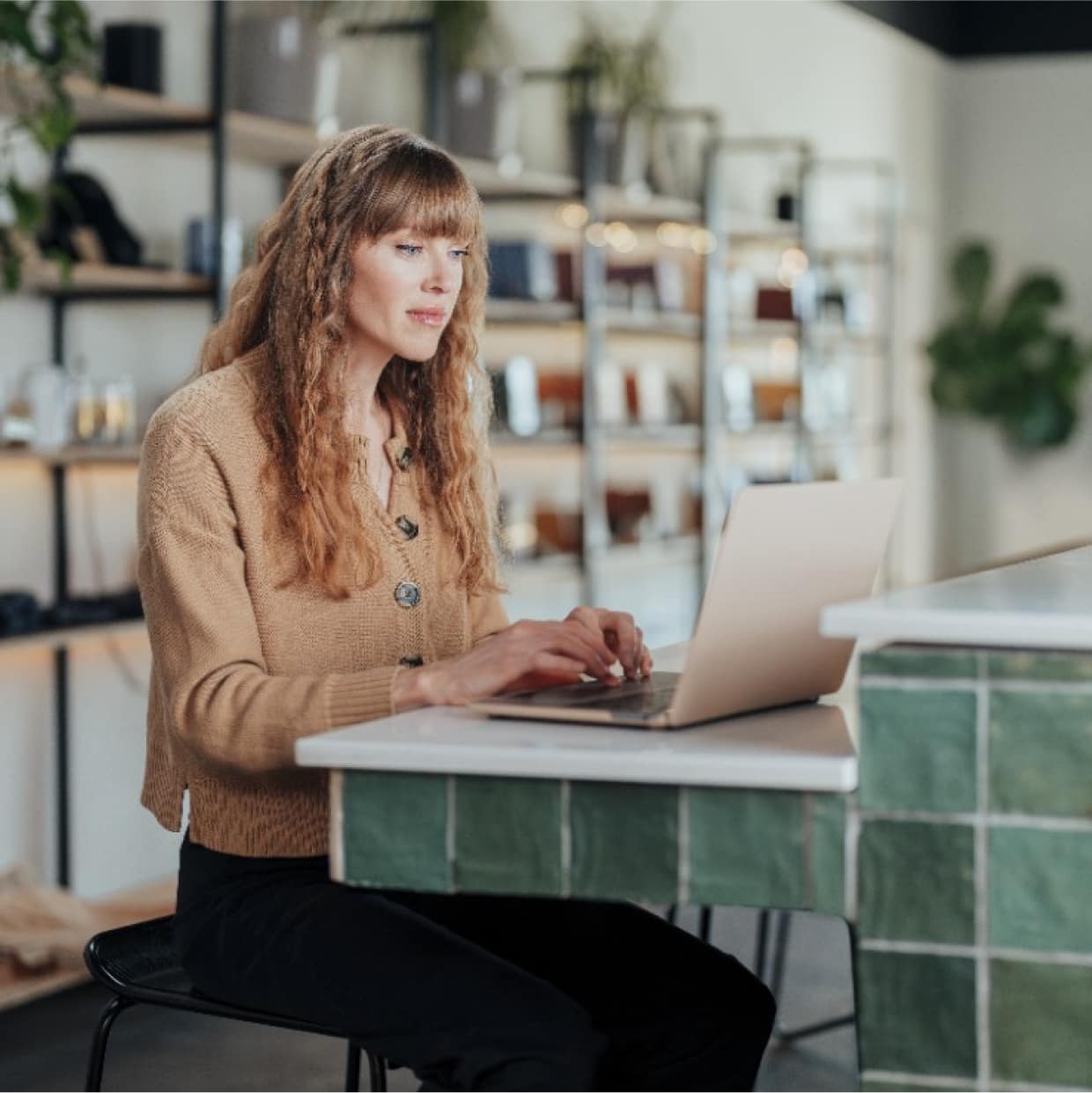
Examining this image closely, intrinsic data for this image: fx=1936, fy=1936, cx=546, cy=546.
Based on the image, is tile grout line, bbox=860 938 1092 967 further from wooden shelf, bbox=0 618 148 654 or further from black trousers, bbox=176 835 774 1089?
wooden shelf, bbox=0 618 148 654

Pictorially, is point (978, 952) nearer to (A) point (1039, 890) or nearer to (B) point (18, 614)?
(A) point (1039, 890)

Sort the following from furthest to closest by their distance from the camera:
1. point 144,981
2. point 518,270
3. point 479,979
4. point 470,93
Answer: point 518,270 → point 470,93 → point 144,981 → point 479,979

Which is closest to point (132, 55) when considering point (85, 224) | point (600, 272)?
point (85, 224)

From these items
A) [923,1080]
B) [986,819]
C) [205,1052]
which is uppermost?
[986,819]

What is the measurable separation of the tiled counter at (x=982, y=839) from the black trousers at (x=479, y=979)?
0.35 metres

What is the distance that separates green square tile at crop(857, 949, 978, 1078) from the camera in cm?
151

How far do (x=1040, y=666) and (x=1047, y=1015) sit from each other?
0.89 feet

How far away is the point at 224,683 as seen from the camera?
1.82 metres

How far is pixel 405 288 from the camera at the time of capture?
2.01 metres

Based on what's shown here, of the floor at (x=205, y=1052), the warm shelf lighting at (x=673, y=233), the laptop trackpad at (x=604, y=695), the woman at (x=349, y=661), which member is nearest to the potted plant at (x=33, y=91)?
the floor at (x=205, y=1052)

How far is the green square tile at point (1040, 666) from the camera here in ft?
4.88

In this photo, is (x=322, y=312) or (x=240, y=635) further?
(x=322, y=312)

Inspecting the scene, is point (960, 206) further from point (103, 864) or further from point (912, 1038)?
point (912, 1038)

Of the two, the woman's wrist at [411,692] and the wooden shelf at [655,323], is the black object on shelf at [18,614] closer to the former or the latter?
the woman's wrist at [411,692]
